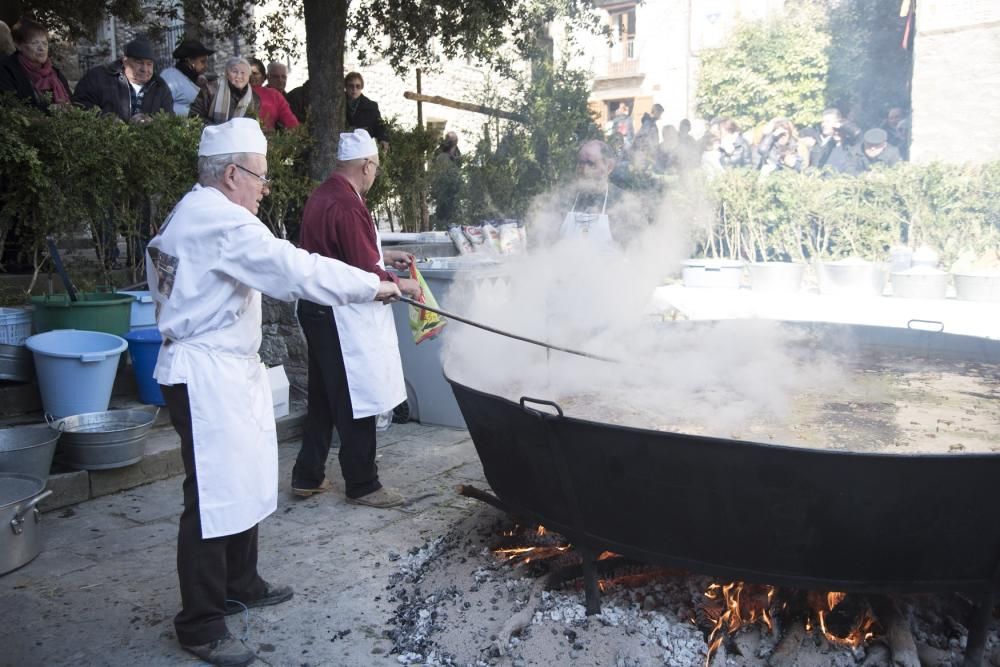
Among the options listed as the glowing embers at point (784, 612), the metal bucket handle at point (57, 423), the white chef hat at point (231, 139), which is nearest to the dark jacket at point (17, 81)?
the metal bucket handle at point (57, 423)

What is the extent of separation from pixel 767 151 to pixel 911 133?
8.75ft

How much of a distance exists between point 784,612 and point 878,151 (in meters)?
12.8

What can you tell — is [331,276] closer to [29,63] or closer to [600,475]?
[600,475]

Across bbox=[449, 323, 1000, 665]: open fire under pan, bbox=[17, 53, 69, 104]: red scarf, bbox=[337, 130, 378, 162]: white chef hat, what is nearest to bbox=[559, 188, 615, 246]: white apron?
bbox=[337, 130, 378, 162]: white chef hat

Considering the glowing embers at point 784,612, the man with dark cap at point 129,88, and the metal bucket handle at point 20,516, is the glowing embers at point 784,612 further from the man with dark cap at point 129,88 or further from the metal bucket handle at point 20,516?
→ the man with dark cap at point 129,88

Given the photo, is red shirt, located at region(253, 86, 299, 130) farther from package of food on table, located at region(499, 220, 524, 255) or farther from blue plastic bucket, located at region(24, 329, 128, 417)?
blue plastic bucket, located at region(24, 329, 128, 417)

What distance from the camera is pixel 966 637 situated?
2969mm

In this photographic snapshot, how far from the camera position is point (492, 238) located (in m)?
6.84

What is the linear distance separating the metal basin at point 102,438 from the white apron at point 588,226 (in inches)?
142

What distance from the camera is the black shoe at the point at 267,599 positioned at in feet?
11.0

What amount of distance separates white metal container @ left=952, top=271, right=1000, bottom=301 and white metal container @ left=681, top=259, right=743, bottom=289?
122 inches

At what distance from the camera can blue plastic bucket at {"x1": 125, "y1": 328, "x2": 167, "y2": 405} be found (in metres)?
5.29

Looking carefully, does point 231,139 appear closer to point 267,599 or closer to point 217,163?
point 217,163

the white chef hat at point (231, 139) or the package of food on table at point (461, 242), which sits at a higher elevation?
the white chef hat at point (231, 139)
